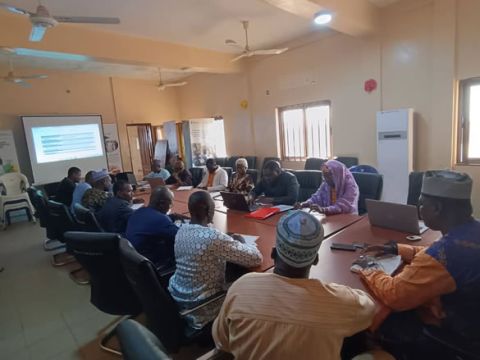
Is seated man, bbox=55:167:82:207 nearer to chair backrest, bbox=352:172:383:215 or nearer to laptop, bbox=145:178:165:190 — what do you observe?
laptop, bbox=145:178:165:190

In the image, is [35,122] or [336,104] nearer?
[336,104]

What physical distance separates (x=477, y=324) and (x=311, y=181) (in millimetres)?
2501

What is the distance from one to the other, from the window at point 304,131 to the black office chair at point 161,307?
178 inches

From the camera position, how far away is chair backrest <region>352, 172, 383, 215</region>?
2.84 metres

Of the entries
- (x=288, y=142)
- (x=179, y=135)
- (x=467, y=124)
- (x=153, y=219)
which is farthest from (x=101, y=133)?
(x=467, y=124)

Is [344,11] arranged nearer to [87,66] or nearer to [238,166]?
[238,166]

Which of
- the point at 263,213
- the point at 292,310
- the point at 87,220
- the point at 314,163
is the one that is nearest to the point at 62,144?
the point at 87,220

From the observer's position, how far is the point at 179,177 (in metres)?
5.24

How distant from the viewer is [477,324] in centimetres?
107

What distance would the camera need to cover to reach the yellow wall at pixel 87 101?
6.22 metres

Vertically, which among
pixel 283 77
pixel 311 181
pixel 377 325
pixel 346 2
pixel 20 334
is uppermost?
pixel 346 2

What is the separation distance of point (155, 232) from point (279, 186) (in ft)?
5.57

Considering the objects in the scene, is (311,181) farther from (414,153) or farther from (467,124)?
(467,124)

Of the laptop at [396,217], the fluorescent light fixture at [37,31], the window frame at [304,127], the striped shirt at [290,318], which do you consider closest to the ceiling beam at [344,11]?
the window frame at [304,127]
